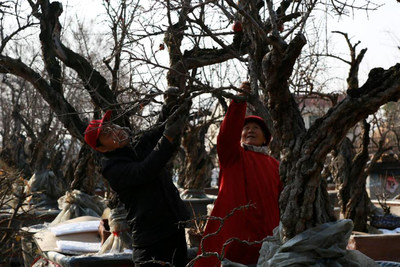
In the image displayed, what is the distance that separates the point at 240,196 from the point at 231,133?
0.48 meters

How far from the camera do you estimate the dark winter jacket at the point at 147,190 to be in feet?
14.6

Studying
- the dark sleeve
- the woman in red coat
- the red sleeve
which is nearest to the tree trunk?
the woman in red coat

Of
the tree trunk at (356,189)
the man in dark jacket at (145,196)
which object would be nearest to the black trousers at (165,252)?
the man in dark jacket at (145,196)

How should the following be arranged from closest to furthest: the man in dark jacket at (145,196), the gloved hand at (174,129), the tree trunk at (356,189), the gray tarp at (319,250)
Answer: the gray tarp at (319,250), the gloved hand at (174,129), the man in dark jacket at (145,196), the tree trunk at (356,189)

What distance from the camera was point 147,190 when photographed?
15.4 feet

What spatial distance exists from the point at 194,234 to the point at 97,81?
2.29 m

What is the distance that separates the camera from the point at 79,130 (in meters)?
7.97

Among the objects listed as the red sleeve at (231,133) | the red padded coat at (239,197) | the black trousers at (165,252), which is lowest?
the black trousers at (165,252)

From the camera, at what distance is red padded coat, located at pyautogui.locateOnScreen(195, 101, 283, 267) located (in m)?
4.65

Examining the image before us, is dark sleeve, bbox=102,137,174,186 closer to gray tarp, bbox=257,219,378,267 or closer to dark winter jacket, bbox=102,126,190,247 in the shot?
dark winter jacket, bbox=102,126,190,247

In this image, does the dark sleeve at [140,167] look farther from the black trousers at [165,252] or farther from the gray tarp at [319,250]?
the gray tarp at [319,250]

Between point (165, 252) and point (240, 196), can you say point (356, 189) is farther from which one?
point (165, 252)

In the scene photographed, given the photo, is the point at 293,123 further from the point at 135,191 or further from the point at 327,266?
the point at 135,191

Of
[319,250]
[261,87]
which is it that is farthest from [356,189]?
[319,250]
